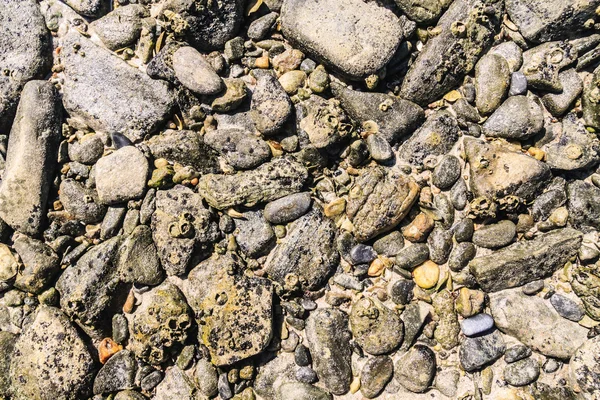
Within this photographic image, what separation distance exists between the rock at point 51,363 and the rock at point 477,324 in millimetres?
4019

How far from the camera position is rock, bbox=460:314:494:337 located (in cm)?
445

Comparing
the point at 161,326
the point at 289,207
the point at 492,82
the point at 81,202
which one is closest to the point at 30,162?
the point at 81,202

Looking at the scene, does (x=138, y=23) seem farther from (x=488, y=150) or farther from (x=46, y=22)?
(x=488, y=150)

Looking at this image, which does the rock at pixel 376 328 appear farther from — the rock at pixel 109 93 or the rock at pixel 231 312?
the rock at pixel 109 93

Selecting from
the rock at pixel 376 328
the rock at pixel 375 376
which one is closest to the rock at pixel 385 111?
the rock at pixel 376 328

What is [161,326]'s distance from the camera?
4492 mm

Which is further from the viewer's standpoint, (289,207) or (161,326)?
(289,207)

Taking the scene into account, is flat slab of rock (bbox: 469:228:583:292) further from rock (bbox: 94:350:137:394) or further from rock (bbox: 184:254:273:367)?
rock (bbox: 94:350:137:394)

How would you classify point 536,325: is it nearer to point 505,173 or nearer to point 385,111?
point 505,173

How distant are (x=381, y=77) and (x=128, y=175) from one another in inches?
117

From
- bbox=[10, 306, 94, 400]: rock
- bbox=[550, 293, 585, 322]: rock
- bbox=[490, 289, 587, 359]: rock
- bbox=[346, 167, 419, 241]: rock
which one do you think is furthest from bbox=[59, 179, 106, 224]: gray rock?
bbox=[550, 293, 585, 322]: rock

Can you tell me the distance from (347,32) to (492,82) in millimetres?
1643

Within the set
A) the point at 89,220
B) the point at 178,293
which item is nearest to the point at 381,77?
the point at 178,293

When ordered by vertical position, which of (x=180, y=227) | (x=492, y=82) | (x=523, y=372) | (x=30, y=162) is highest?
(x=492, y=82)
